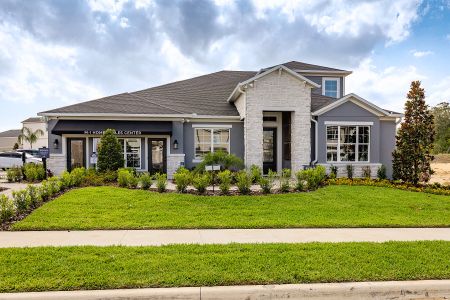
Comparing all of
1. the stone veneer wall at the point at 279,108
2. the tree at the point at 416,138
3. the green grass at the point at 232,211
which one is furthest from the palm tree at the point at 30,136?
the tree at the point at 416,138

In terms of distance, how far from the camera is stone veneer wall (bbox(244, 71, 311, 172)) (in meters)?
18.0

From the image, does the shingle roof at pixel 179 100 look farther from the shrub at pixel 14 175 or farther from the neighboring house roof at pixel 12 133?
the neighboring house roof at pixel 12 133

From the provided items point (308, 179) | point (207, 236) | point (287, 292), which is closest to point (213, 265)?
point (287, 292)

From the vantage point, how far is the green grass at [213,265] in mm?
4727

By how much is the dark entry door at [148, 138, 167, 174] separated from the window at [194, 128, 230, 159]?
73.9 inches

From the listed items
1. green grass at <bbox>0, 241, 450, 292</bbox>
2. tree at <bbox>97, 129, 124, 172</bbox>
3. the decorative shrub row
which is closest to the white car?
tree at <bbox>97, 129, 124, 172</bbox>

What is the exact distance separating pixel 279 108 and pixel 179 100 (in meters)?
6.52

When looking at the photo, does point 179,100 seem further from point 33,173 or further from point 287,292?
point 287,292

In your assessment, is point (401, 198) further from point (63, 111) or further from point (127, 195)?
point (63, 111)

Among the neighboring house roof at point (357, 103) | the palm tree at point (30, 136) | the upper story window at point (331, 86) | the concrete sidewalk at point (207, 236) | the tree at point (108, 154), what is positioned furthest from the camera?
the palm tree at point (30, 136)

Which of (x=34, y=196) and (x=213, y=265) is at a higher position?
(x=34, y=196)

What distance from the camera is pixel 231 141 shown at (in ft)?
63.6

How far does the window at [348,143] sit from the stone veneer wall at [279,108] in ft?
4.56

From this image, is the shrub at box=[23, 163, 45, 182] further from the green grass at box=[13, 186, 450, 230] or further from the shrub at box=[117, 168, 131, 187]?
the green grass at box=[13, 186, 450, 230]
